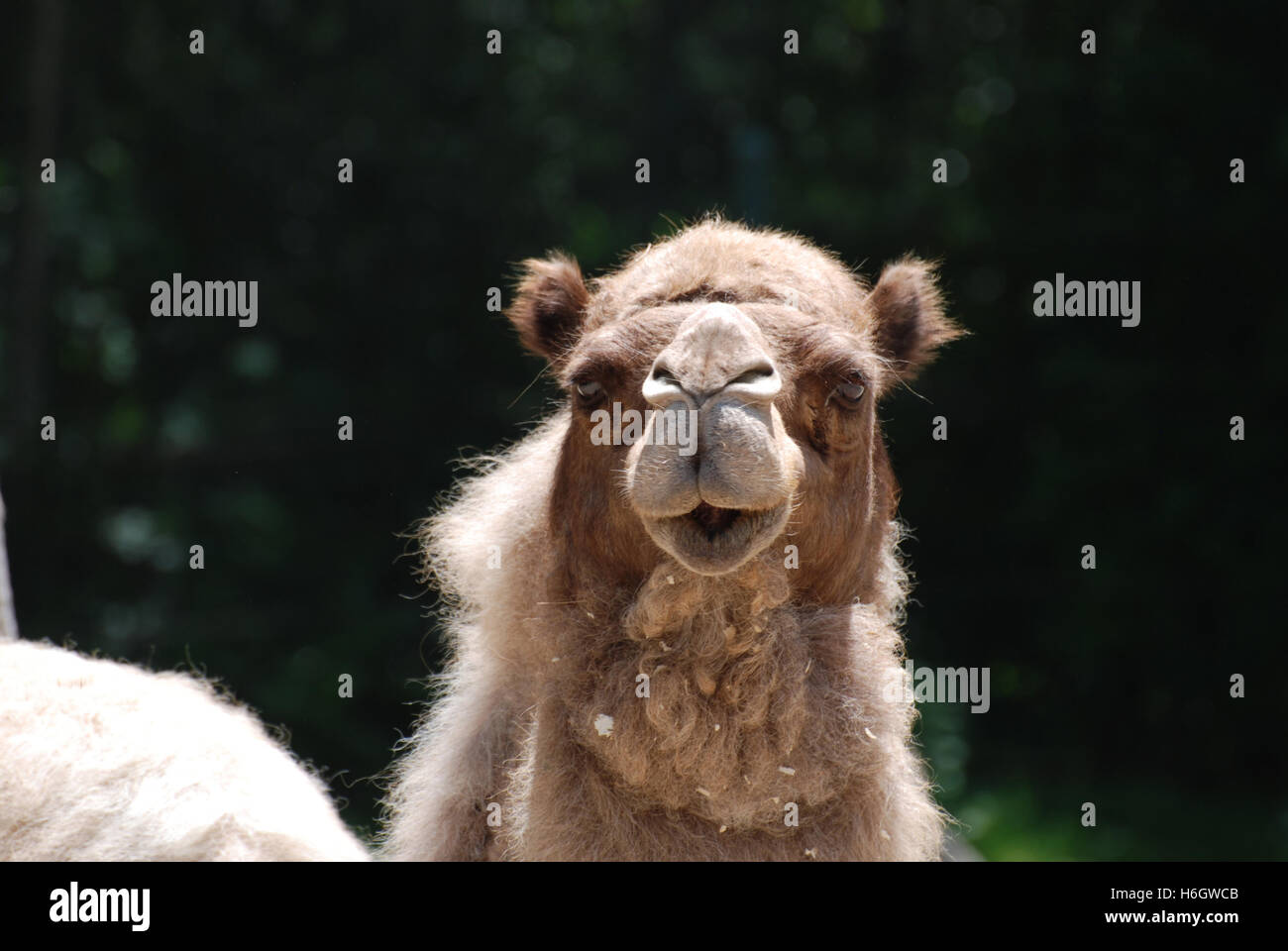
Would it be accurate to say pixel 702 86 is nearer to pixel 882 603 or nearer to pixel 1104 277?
pixel 1104 277

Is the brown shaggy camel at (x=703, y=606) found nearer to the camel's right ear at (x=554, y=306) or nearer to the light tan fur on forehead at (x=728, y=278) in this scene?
the light tan fur on forehead at (x=728, y=278)

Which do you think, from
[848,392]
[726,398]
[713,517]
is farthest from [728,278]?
[713,517]

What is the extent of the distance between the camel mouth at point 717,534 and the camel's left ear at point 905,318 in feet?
3.78

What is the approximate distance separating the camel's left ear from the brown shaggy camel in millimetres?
237

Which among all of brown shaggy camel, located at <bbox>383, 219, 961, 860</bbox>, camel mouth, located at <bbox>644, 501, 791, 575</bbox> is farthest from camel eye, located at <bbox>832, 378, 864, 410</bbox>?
camel mouth, located at <bbox>644, 501, 791, 575</bbox>

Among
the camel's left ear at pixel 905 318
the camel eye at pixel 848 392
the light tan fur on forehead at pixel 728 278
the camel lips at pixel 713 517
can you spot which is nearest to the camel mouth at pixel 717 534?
the camel lips at pixel 713 517

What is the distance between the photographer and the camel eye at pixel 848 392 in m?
3.13

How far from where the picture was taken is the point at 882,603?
137 inches

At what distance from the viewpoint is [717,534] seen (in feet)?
9.10

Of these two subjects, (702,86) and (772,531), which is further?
(702,86)

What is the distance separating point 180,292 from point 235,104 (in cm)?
137

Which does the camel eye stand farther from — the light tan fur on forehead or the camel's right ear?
the camel's right ear

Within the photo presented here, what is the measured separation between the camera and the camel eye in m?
3.13
